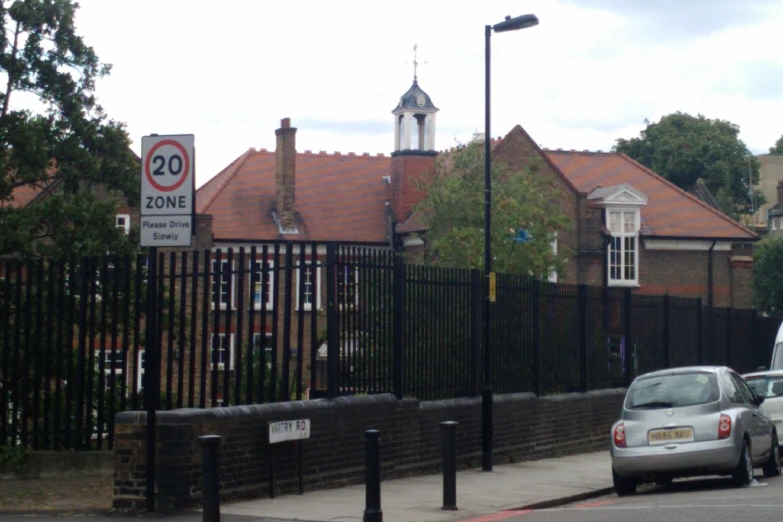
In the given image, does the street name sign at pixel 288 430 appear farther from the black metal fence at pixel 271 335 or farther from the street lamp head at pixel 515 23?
the street lamp head at pixel 515 23

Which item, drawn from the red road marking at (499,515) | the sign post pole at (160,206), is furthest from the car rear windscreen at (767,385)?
the sign post pole at (160,206)

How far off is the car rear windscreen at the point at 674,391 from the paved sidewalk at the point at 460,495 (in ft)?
4.50

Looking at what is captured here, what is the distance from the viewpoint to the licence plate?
1414 cm

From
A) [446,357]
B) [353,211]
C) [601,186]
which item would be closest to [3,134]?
[446,357]

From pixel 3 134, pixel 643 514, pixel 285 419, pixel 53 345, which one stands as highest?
pixel 3 134

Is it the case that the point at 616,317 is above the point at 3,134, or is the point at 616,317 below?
below

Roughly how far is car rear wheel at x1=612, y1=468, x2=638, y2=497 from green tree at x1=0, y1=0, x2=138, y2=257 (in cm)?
1414

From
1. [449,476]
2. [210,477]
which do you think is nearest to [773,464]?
[449,476]

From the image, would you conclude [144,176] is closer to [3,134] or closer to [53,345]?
[53,345]

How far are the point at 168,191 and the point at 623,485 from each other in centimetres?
699

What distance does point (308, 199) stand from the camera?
48250 millimetres

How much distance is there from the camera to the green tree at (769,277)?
69688 mm

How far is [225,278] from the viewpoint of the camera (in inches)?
511

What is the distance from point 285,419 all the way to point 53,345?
2695mm
